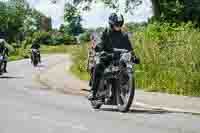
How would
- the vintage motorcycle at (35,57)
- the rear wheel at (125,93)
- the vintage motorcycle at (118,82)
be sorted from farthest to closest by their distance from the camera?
1. the vintage motorcycle at (35,57)
2. the vintage motorcycle at (118,82)
3. the rear wheel at (125,93)

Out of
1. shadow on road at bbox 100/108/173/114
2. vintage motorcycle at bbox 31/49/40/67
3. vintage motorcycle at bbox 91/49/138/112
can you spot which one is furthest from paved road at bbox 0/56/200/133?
vintage motorcycle at bbox 31/49/40/67

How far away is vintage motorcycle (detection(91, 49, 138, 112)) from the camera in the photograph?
13.5m

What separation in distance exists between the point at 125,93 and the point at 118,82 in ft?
1.10

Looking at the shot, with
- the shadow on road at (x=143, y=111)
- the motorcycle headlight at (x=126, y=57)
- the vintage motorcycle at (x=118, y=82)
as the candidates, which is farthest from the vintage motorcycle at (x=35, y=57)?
the motorcycle headlight at (x=126, y=57)

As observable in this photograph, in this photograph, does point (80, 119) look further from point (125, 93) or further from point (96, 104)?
point (96, 104)

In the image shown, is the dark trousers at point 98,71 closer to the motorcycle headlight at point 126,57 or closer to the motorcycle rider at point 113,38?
the motorcycle rider at point 113,38

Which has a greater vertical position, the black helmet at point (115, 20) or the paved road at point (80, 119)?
the black helmet at point (115, 20)

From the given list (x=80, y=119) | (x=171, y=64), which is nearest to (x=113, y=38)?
(x=80, y=119)

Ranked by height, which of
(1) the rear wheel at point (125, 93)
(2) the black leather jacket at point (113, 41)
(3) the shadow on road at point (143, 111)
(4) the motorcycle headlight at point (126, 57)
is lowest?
(3) the shadow on road at point (143, 111)

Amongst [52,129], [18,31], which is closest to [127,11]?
[52,129]

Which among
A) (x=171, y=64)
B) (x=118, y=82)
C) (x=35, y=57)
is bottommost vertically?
(x=35, y=57)

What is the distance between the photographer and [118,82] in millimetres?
13906

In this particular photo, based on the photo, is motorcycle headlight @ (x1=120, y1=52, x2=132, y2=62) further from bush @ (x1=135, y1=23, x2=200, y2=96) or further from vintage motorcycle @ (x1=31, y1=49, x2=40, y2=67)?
vintage motorcycle @ (x1=31, y1=49, x2=40, y2=67)

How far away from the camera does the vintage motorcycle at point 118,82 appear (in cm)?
1346
